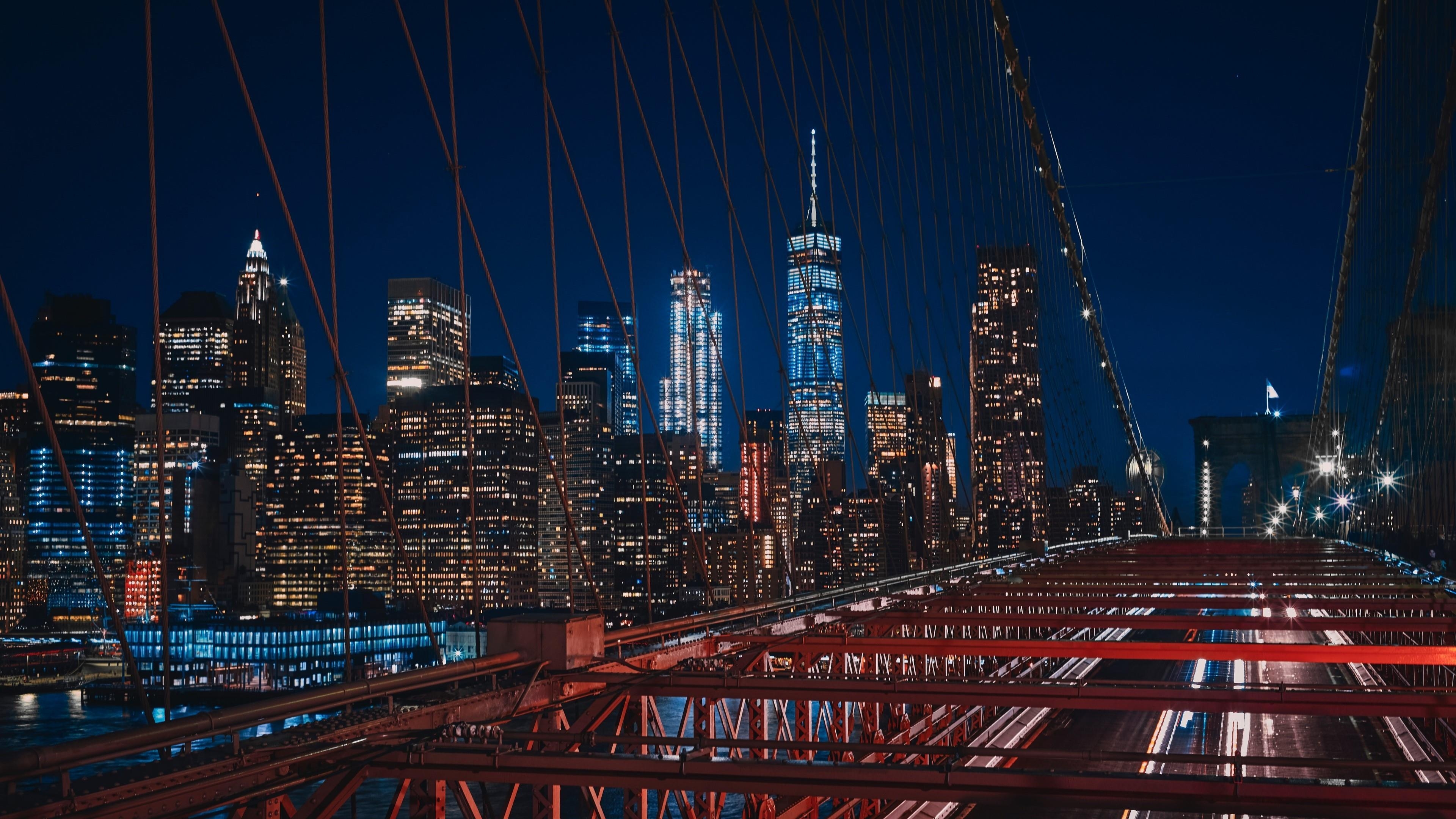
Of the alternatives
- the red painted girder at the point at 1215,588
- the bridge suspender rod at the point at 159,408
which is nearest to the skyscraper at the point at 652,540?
the red painted girder at the point at 1215,588

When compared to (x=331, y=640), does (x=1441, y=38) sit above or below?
above

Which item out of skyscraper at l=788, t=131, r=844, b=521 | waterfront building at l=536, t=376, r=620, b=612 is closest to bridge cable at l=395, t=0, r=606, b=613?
skyscraper at l=788, t=131, r=844, b=521

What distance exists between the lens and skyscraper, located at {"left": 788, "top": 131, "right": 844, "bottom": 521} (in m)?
22.5

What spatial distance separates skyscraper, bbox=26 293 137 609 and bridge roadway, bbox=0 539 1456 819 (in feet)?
93.3

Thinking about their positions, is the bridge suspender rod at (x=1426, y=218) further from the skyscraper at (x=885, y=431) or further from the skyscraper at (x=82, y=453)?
the skyscraper at (x=82, y=453)

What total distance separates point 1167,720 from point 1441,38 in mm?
16525

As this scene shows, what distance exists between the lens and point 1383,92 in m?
41.1

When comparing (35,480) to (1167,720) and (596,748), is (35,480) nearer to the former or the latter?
(1167,720)

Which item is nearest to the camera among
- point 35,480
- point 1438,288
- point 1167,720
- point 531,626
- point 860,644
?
point 531,626

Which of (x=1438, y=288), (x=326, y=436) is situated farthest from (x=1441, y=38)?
(x=326, y=436)

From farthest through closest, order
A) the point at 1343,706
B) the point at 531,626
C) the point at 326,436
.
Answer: the point at 326,436, the point at 531,626, the point at 1343,706

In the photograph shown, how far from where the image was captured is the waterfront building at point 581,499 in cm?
11806

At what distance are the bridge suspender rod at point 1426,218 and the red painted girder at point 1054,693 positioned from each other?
1941 centimetres

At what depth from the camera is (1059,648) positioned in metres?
11.4
